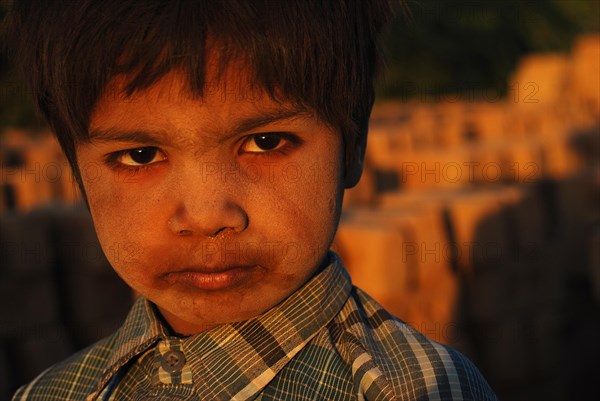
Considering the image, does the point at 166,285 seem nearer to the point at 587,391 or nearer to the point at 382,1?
the point at 382,1

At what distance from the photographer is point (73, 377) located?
55.0 inches

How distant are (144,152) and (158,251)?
0.13 meters

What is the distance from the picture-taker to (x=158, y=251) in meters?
1.16

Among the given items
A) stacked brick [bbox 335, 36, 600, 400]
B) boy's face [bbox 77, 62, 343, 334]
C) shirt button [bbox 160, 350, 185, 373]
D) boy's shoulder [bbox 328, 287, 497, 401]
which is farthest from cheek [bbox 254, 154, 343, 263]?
stacked brick [bbox 335, 36, 600, 400]

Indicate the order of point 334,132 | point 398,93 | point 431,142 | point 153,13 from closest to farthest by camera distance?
point 153,13
point 334,132
point 431,142
point 398,93

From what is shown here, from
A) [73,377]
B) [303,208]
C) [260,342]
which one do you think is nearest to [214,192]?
[303,208]

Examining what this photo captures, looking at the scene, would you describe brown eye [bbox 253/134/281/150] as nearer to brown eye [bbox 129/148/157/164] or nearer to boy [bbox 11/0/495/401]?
boy [bbox 11/0/495/401]

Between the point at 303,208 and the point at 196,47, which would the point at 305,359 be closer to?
the point at 303,208

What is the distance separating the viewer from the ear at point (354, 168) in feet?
4.27

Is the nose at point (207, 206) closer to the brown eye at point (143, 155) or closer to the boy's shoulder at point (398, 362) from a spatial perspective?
the brown eye at point (143, 155)

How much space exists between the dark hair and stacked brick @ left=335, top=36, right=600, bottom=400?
148 cm

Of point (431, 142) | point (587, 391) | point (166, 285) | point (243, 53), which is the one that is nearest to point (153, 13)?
point (243, 53)

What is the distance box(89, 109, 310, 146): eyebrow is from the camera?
3.65 feet

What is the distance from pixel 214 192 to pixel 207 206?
20 mm
